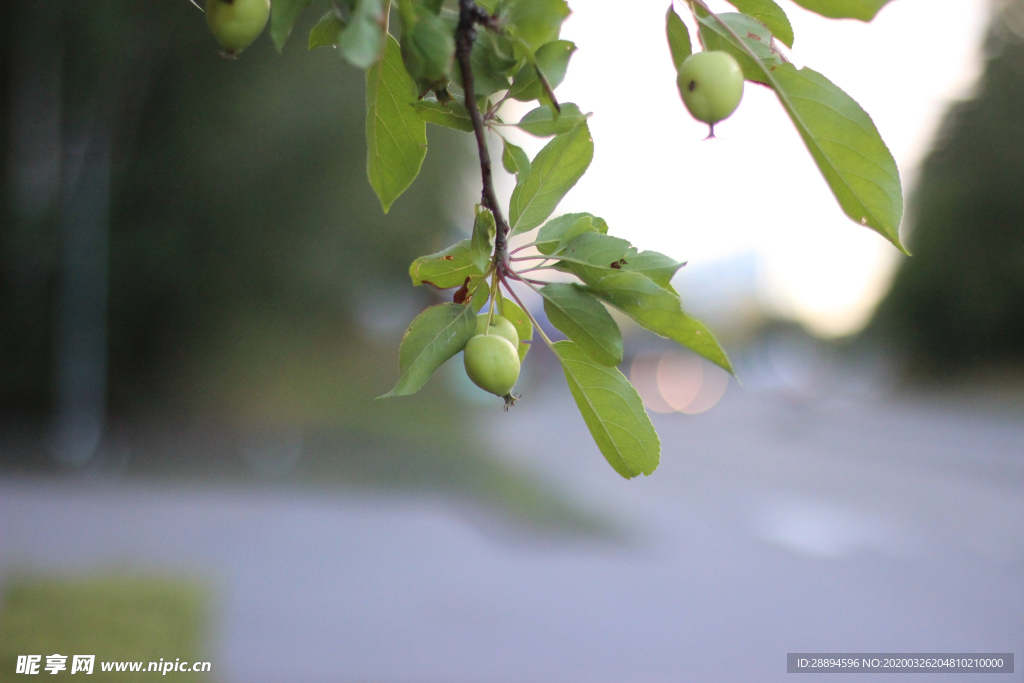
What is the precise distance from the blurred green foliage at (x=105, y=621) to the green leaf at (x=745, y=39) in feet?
9.41

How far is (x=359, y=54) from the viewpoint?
15.1 inches

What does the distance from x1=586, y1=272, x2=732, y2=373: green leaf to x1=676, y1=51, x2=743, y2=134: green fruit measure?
0.39 ft

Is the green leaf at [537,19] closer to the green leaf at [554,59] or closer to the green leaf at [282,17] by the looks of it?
the green leaf at [554,59]

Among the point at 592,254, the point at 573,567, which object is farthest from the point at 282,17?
the point at 573,567

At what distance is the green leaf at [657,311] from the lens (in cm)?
47

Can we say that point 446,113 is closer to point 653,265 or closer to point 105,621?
point 653,265

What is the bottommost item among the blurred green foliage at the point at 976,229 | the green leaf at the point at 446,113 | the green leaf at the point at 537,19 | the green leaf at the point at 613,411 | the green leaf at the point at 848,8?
the green leaf at the point at 613,411

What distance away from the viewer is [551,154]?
651 millimetres

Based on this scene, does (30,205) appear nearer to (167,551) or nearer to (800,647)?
(167,551)

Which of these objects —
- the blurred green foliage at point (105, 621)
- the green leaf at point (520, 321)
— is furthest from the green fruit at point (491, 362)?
the blurred green foliage at point (105, 621)

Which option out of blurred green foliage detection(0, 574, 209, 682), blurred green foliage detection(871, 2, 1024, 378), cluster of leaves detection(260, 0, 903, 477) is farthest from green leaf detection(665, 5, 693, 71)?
blurred green foliage detection(871, 2, 1024, 378)

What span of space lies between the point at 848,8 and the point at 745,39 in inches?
2.7

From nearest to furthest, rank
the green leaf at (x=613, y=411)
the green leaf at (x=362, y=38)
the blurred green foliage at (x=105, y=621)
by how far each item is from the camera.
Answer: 1. the green leaf at (x=362, y=38)
2. the green leaf at (x=613, y=411)
3. the blurred green foliage at (x=105, y=621)

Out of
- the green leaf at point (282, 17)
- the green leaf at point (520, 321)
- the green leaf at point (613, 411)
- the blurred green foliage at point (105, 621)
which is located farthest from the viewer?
the blurred green foliage at point (105, 621)
